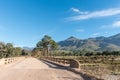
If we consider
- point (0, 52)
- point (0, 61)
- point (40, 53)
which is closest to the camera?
point (0, 61)

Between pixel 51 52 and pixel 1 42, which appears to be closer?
pixel 1 42

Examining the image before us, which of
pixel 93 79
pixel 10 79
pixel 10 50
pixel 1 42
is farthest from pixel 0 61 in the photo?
pixel 10 50

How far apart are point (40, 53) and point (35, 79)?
165710 millimetres

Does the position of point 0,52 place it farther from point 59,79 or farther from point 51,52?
point 59,79

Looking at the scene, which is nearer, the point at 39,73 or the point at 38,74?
the point at 38,74

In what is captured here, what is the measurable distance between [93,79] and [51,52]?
121614 millimetres

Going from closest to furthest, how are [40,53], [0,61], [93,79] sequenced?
1. [93,79]
2. [0,61]
3. [40,53]

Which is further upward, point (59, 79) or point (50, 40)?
point (50, 40)

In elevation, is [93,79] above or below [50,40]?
below

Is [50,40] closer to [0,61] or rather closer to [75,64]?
[0,61]

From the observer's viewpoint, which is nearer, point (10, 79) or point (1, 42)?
point (10, 79)

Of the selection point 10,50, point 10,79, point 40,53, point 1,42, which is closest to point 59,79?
point 10,79

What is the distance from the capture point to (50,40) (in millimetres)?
131750

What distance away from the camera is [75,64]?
75.0 feet
